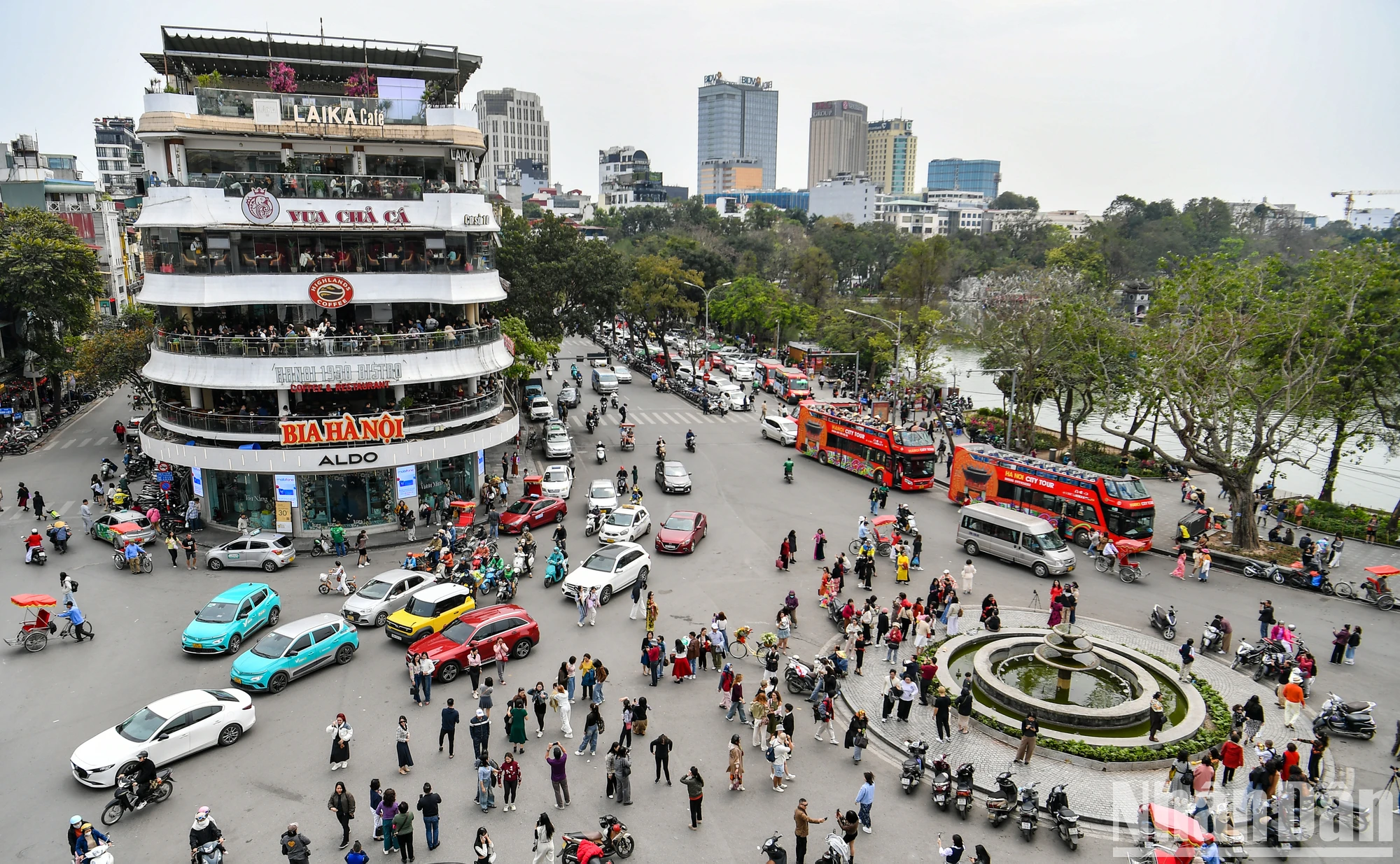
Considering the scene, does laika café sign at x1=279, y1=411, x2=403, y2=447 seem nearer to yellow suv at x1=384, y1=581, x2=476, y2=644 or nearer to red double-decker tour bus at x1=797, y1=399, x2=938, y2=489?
yellow suv at x1=384, y1=581, x2=476, y2=644

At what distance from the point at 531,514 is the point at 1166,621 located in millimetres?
22289

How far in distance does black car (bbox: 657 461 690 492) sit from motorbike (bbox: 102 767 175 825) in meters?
24.5

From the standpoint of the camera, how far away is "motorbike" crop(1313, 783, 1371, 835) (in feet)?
50.8

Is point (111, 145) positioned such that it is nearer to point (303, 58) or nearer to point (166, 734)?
point (303, 58)

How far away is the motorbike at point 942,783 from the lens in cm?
1589

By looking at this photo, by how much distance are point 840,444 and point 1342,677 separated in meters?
24.1

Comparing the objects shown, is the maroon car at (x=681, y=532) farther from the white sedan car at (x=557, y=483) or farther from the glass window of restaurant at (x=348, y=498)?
the glass window of restaurant at (x=348, y=498)

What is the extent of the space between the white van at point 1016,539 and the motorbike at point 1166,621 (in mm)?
4129

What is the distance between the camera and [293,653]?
20484 mm

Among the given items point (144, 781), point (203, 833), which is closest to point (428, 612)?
point (144, 781)

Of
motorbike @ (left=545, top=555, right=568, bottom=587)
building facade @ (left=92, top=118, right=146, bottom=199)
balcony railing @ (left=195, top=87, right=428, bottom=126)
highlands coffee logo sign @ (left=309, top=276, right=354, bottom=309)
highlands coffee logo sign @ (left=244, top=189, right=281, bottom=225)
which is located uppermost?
building facade @ (left=92, top=118, right=146, bottom=199)

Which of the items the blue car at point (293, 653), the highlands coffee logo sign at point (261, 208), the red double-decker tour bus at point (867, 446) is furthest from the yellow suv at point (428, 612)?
the red double-decker tour bus at point (867, 446)

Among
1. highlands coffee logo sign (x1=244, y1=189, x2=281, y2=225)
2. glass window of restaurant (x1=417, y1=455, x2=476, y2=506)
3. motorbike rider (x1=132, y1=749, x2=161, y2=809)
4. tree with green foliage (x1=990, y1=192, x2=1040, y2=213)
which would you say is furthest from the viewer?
tree with green foliage (x1=990, y1=192, x2=1040, y2=213)

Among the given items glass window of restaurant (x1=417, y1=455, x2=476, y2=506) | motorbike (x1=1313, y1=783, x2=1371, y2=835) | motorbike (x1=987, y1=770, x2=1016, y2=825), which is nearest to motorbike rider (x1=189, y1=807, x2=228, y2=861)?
motorbike (x1=987, y1=770, x2=1016, y2=825)
